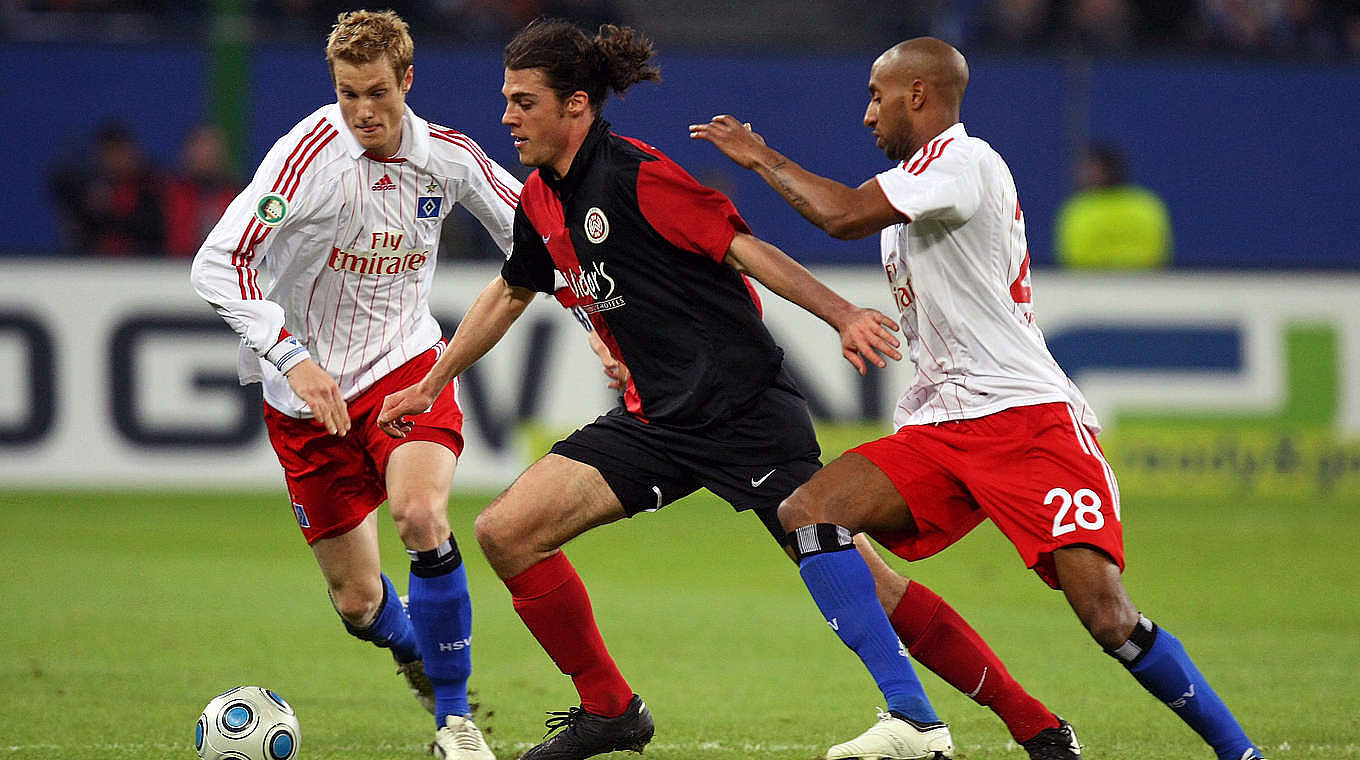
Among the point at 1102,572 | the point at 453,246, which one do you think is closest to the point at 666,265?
the point at 1102,572

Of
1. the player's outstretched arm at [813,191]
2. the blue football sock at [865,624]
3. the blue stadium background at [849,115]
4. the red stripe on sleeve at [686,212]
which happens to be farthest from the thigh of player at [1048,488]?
the blue stadium background at [849,115]

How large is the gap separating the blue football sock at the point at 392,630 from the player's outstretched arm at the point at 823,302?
1994 mm

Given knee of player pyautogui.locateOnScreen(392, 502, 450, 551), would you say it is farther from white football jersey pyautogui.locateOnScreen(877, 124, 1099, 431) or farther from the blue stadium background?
the blue stadium background

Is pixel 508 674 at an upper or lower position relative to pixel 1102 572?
lower

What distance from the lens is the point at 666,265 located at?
4973 millimetres

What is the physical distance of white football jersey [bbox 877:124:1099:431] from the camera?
15.6 ft

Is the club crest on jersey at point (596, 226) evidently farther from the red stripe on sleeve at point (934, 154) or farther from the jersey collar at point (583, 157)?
the red stripe on sleeve at point (934, 154)

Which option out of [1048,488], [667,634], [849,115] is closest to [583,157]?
[1048,488]

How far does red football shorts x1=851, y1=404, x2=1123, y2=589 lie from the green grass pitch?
36.4 inches

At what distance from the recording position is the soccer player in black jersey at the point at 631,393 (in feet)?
16.3

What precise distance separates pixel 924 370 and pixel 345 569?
2206 millimetres

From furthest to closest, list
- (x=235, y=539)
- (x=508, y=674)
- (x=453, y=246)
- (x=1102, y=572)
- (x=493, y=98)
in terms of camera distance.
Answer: (x=493, y=98) < (x=453, y=246) < (x=235, y=539) < (x=508, y=674) < (x=1102, y=572)

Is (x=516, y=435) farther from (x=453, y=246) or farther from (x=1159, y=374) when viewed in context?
(x=1159, y=374)

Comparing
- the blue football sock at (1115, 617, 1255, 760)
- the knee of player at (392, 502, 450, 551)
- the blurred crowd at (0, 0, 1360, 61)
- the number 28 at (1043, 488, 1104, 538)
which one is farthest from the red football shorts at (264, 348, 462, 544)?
the blurred crowd at (0, 0, 1360, 61)
